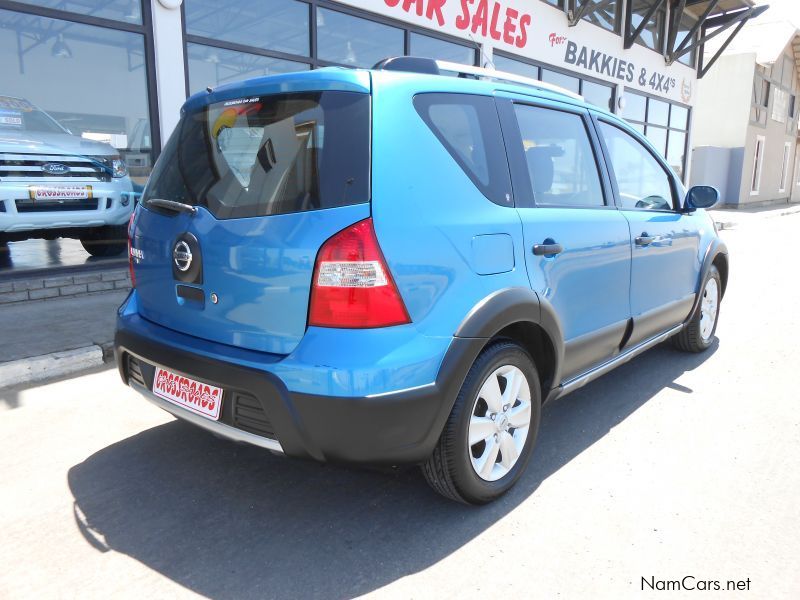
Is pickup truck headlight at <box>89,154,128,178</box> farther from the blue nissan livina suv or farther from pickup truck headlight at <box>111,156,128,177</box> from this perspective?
the blue nissan livina suv

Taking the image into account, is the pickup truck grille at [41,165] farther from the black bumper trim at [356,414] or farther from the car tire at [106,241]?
the black bumper trim at [356,414]

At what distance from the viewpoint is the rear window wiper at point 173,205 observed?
88.7 inches

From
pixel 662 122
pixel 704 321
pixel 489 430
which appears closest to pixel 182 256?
pixel 489 430

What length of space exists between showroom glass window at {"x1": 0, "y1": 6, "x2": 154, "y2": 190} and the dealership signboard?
3.11m

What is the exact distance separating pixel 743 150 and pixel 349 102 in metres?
25.3

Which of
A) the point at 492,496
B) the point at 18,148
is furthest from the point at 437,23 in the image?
the point at 492,496

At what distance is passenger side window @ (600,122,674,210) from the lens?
3.31 metres

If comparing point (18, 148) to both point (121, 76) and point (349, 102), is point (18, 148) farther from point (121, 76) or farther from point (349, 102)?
point (349, 102)

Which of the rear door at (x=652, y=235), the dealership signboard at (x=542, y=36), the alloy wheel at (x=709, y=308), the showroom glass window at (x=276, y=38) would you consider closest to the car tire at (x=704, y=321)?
the alloy wheel at (x=709, y=308)

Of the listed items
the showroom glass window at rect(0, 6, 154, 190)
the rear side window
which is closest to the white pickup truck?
the showroom glass window at rect(0, 6, 154, 190)

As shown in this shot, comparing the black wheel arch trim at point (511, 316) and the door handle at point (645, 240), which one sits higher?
the door handle at point (645, 240)

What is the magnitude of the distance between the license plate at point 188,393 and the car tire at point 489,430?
83 centimetres

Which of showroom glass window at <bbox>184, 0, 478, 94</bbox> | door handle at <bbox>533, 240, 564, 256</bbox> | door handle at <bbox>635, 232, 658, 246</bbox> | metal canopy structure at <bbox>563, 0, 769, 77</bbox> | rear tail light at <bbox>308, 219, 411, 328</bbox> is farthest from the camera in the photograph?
metal canopy structure at <bbox>563, 0, 769, 77</bbox>

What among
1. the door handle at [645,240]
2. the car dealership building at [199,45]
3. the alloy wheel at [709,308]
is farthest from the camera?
the car dealership building at [199,45]
